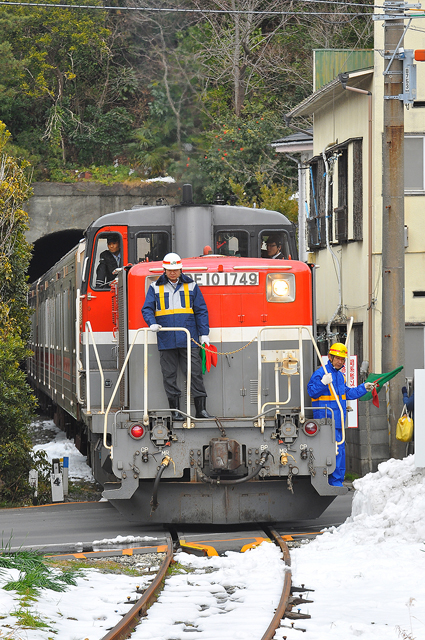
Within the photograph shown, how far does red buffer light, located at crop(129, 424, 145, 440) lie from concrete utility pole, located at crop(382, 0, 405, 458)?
191 inches

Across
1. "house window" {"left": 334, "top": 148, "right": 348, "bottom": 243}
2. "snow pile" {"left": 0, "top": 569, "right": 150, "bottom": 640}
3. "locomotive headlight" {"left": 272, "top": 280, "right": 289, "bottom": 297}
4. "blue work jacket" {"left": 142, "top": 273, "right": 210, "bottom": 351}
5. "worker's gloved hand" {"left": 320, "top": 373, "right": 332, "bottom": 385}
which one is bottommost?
"snow pile" {"left": 0, "top": 569, "right": 150, "bottom": 640}

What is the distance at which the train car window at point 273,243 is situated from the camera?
11.0 meters

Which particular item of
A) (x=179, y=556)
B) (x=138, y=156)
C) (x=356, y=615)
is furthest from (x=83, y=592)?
(x=138, y=156)

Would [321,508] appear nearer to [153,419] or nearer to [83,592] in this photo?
[153,419]

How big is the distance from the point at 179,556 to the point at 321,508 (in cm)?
198

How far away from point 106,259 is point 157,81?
24640mm

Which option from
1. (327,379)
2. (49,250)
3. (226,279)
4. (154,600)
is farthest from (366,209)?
A: (49,250)

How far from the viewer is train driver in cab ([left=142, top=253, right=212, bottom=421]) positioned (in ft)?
30.7

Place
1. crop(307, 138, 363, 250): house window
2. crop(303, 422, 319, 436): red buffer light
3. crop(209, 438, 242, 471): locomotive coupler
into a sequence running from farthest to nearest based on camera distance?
1. crop(307, 138, 363, 250): house window
2. crop(303, 422, 319, 436): red buffer light
3. crop(209, 438, 242, 471): locomotive coupler

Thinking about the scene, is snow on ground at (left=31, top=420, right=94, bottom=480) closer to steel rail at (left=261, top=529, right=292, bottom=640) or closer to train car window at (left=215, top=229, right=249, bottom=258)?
train car window at (left=215, top=229, right=249, bottom=258)

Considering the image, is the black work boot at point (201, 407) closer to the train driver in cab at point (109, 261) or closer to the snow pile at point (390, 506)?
the snow pile at point (390, 506)

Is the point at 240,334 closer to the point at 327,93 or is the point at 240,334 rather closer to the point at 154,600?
the point at 154,600

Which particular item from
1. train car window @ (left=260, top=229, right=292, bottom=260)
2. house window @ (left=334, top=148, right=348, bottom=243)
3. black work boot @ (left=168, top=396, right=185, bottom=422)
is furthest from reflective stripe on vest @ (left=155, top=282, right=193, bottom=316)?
house window @ (left=334, top=148, right=348, bottom=243)

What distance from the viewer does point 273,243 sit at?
11.1m
